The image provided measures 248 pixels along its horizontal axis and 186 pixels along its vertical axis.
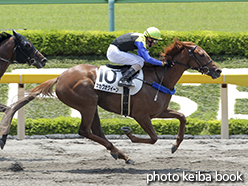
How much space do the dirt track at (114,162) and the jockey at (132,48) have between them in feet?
3.80

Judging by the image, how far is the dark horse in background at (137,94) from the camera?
5742 mm

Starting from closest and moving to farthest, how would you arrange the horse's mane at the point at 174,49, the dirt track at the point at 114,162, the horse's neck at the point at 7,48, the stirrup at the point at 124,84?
the dirt track at the point at 114,162, the stirrup at the point at 124,84, the horse's mane at the point at 174,49, the horse's neck at the point at 7,48

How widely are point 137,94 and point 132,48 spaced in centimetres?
66

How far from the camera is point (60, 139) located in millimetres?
7594

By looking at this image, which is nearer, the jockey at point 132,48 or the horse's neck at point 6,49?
the jockey at point 132,48

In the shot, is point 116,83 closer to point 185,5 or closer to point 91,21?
point 91,21

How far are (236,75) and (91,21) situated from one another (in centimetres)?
928

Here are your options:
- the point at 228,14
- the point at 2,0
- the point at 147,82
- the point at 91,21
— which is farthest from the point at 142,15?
the point at 147,82

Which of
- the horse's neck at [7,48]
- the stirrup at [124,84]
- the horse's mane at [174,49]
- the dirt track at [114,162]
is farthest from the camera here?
the horse's neck at [7,48]

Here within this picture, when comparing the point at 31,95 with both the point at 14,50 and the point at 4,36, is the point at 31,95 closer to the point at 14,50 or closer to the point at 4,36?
the point at 14,50

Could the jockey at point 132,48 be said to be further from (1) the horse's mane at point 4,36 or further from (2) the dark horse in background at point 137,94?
(1) the horse's mane at point 4,36

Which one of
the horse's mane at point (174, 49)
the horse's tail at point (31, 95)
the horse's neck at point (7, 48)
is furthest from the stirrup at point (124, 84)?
the horse's neck at point (7, 48)

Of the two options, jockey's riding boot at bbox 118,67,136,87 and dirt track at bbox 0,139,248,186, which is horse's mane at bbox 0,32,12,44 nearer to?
dirt track at bbox 0,139,248,186

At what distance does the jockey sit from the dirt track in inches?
45.6
